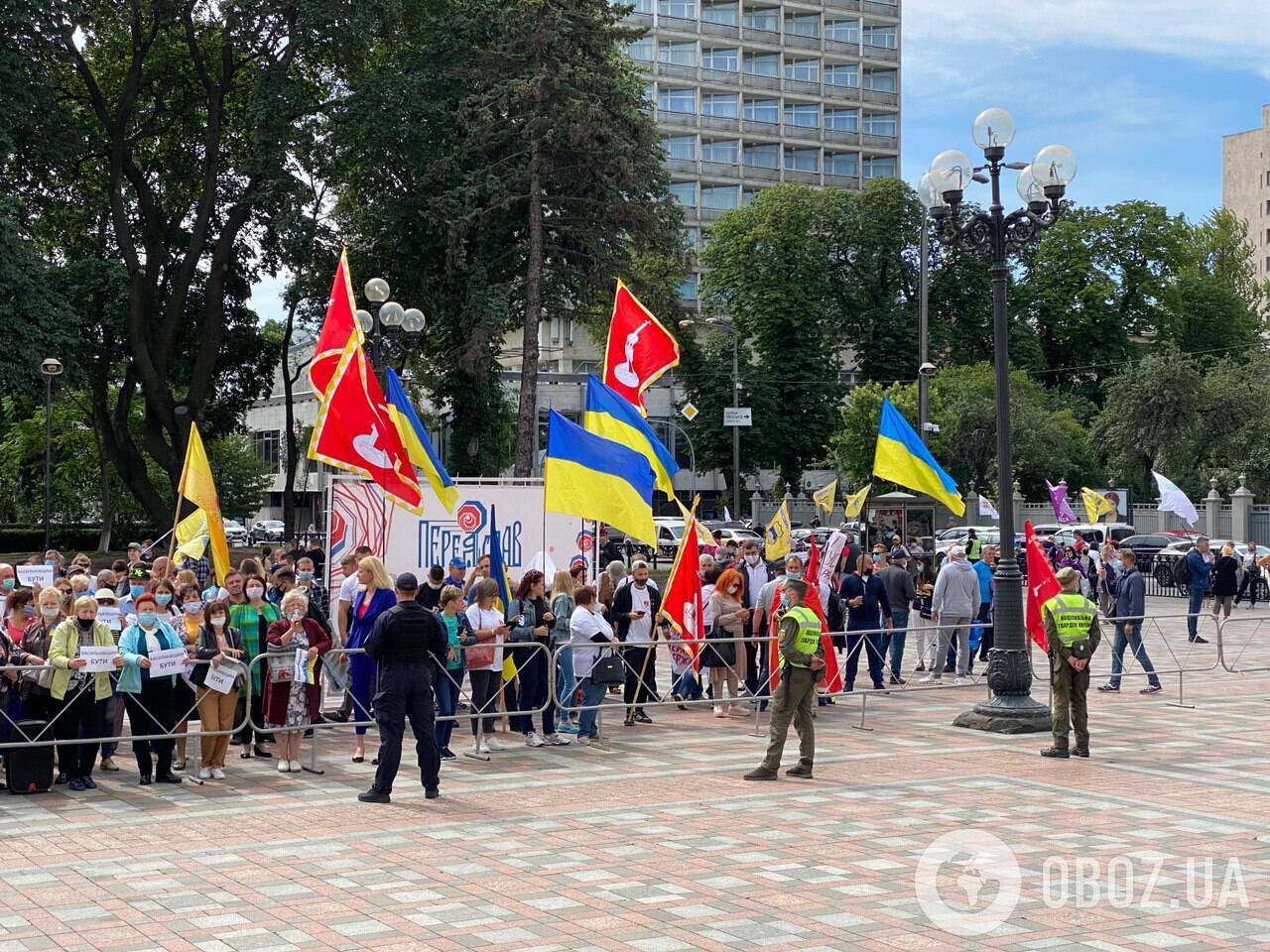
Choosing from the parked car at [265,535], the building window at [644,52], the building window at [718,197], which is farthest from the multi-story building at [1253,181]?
the parked car at [265,535]

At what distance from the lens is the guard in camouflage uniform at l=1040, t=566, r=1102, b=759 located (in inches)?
558

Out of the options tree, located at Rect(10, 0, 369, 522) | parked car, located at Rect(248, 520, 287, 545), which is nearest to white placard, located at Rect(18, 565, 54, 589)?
tree, located at Rect(10, 0, 369, 522)

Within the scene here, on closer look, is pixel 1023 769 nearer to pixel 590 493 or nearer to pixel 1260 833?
pixel 1260 833

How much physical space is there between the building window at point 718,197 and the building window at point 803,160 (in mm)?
4363

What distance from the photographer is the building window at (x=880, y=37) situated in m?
→ 95.1

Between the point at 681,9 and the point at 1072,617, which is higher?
the point at 681,9

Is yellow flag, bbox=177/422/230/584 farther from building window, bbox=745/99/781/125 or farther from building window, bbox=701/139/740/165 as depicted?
building window, bbox=745/99/781/125

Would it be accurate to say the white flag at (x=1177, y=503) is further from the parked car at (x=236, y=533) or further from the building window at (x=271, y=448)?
the building window at (x=271, y=448)

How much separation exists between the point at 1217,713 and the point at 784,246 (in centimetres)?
5438

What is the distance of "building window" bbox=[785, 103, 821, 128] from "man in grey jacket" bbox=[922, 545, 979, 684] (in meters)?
76.7

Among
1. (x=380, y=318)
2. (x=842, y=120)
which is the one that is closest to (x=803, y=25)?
(x=842, y=120)

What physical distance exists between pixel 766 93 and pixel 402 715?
280 ft

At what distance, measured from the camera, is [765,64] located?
93.0 metres

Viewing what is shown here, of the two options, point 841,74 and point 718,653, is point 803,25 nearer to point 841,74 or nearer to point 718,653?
point 841,74
